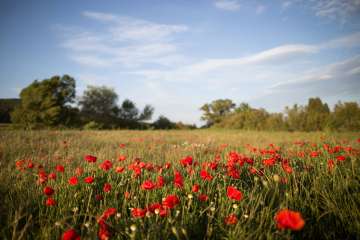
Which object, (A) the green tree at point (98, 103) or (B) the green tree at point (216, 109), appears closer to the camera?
(A) the green tree at point (98, 103)

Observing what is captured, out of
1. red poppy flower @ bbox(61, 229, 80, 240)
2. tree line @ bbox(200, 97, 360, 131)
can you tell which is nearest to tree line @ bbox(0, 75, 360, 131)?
tree line @ bbox(200, 97, 360, 131)

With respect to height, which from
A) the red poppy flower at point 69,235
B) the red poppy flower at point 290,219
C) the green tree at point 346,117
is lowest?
the red poppy flower at point 69,235

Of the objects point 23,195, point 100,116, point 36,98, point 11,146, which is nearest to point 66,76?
point 36,98

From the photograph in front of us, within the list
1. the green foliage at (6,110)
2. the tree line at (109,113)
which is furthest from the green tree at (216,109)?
the green foliage at (6,110)

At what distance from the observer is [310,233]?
1494 millimetres

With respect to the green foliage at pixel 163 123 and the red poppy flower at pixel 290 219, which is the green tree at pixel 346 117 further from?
the green foliage at pixel 163 123

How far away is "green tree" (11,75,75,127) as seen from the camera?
78.5 feet

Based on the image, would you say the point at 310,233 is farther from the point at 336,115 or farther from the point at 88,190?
the point at 336,115

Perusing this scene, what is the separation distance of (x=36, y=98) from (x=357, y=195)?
104 ft

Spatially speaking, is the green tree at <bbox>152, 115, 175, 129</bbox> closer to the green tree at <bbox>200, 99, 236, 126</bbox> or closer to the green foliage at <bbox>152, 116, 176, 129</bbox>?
the green foliage at <bbox>152, 116, 176, 129</bbox>

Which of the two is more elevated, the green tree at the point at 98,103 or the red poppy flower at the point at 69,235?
the green tree at the point at 98,103

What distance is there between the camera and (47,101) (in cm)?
2459

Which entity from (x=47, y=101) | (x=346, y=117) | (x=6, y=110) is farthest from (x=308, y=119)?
(x=6, y=110)

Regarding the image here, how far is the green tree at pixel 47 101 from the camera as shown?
942 inches
